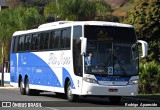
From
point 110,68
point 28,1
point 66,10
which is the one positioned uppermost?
point 28,1

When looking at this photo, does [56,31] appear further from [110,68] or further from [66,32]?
[110,68]

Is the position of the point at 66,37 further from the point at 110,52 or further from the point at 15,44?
the point at 15,44

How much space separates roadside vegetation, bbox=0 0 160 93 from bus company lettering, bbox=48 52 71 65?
21.9 ft

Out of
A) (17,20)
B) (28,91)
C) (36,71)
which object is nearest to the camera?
(36,71)

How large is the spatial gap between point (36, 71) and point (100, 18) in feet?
105

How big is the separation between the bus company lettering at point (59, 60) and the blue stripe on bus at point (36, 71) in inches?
13.8

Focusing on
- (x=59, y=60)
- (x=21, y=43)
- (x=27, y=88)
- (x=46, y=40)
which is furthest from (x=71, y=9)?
(x=59, y=60)

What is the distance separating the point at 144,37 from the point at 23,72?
383 inches

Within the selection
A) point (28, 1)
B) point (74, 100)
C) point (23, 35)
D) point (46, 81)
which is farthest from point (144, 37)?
point (28, 1)

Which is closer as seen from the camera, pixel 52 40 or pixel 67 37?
pixel 67 37

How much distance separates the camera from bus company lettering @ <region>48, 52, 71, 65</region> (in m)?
21.7

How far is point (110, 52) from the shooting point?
20094 mm

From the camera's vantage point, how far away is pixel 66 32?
22.1 m

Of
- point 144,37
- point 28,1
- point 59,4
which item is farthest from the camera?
point 28,1
